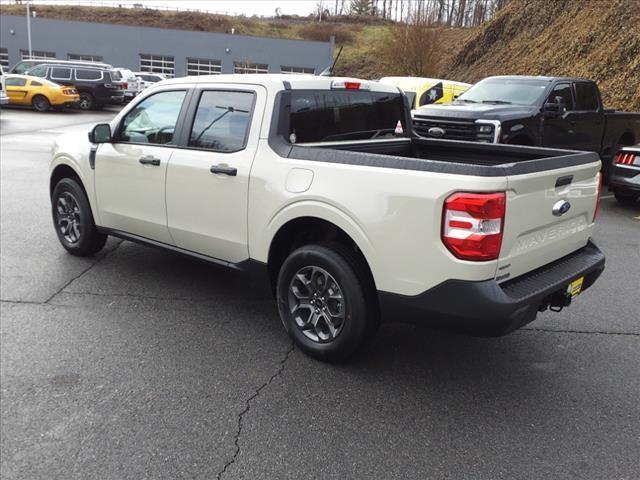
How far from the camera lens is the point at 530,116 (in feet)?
31.5

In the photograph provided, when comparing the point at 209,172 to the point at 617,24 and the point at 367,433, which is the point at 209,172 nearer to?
the point at 367,433

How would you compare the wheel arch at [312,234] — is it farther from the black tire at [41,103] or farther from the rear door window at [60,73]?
the rear door window at [60,73]

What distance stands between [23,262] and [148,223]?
5.64 feet

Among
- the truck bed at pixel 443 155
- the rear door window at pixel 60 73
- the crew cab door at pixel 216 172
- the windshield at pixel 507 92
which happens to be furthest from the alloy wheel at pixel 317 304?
the rear door window at pixel 60 73

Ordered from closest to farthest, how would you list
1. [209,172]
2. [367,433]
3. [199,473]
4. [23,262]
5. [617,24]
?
[199,473]
[367,433]
[209,172]
[23,262]
[617,24]

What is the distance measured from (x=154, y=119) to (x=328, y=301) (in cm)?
235

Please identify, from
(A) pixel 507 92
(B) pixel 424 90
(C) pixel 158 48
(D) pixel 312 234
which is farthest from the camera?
(C) pixel 158 48

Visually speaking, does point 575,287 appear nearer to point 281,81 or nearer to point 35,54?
point 281,81

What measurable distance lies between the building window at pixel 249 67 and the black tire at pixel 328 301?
168 feet

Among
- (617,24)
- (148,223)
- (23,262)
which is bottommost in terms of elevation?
(23,262)

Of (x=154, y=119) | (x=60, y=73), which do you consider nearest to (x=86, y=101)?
(x=60, y=73)

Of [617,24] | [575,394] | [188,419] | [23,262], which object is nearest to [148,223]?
[23,262]

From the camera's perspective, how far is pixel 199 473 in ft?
9.19

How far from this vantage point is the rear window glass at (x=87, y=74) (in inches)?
1116
